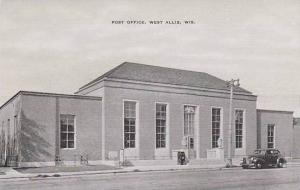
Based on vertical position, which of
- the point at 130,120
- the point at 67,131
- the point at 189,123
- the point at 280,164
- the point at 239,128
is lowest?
the point at 280,164

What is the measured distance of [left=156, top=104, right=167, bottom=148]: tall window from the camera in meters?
34.8

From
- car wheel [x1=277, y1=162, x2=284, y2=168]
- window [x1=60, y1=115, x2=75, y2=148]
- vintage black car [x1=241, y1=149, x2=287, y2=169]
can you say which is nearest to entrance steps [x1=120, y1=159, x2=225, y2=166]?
vintage black car [x1=241, y1=149, x2=287, y2=169]

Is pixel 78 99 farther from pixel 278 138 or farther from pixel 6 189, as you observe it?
pixel 278 138

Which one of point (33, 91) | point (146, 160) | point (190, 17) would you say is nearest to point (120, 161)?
point (146, 160)

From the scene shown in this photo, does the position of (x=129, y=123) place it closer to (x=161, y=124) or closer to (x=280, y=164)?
(x=161, y=124)

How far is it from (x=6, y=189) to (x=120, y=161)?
49.8 feet

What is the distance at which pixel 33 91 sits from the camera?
95.8 feet

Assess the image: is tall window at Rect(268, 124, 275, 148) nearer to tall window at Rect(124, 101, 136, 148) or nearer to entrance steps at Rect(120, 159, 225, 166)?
entrance steps at Rect(120, 159, 225, 166)

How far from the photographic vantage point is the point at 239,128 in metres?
40.3

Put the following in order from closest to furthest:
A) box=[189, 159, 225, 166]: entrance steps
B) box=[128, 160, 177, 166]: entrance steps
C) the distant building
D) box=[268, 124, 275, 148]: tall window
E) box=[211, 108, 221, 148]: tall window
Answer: the distant building → box=[128, 160, 177, 166]: entrance steps → box=[189, 159, 225, 166]: entrance steps → box=[211, 108, 221, 148]: tall window → box=[268, 124, 275, 148]: tall window

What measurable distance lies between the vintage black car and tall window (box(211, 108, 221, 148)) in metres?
8.44

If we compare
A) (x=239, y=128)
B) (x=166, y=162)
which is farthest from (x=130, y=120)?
(x=239, y=128)

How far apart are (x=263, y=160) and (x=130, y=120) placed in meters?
10.4

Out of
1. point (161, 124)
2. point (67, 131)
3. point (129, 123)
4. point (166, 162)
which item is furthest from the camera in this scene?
point (161, 124)
